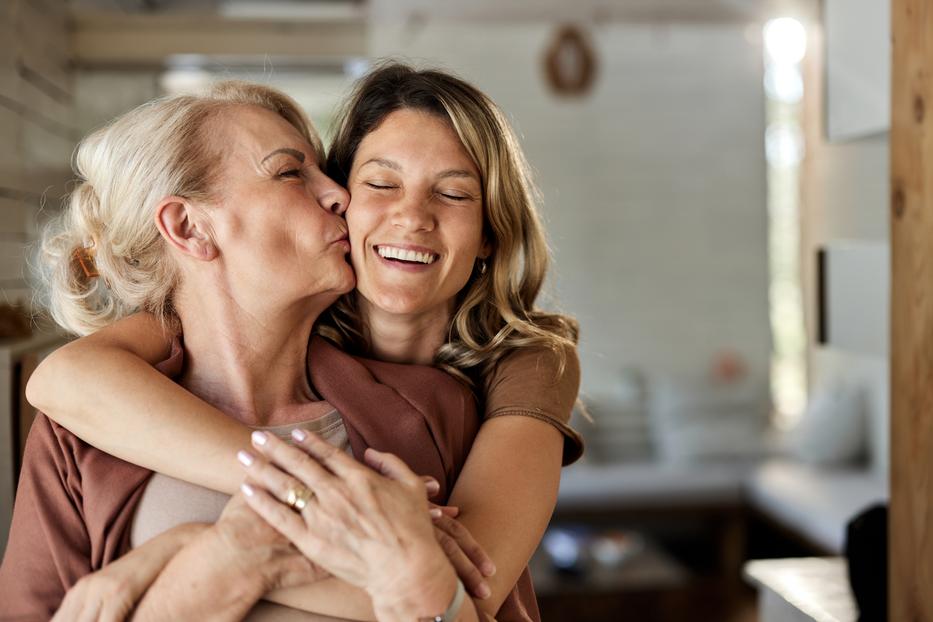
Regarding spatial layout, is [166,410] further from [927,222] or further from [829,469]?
[829,469]

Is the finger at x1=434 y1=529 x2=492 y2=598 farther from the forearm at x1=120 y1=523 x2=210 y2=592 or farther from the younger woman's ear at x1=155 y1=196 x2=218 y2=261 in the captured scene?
the younger woman's ear at x1=155 y1=196 x2=218 y2=261

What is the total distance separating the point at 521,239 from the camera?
1.96 meters

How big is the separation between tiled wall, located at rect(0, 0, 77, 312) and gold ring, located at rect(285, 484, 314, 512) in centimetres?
185

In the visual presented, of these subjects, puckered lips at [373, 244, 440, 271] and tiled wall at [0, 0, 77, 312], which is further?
tiled wall at [0, 0, 77, 312]

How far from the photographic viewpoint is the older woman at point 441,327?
4.96ft

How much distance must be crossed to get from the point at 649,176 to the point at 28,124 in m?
3.70

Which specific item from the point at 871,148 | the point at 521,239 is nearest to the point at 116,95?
the point at 871,148

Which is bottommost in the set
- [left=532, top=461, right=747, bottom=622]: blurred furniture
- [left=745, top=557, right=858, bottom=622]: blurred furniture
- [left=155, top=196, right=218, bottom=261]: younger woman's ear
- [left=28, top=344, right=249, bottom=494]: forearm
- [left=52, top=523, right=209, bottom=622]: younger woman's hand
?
[left=532, top=461, right=747, bottom=622]: blurred furniture

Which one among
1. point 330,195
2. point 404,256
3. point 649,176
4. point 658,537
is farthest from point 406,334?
point 649,176

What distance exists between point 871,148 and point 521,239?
13.9 ft

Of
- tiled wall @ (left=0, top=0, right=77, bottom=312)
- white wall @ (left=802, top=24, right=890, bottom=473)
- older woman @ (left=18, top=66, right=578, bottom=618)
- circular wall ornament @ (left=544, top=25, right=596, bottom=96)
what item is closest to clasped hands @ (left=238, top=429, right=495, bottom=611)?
older woman @ (left=18, top=66, right=578, bottom=618)

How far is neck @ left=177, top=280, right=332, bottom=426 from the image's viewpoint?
1.71 metres

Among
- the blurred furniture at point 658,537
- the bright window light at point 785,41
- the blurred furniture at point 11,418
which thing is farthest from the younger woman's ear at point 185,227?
the bright window light at point 785,41

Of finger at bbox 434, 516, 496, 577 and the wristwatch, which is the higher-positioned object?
finger at bbox 434, 516, 496, 577
